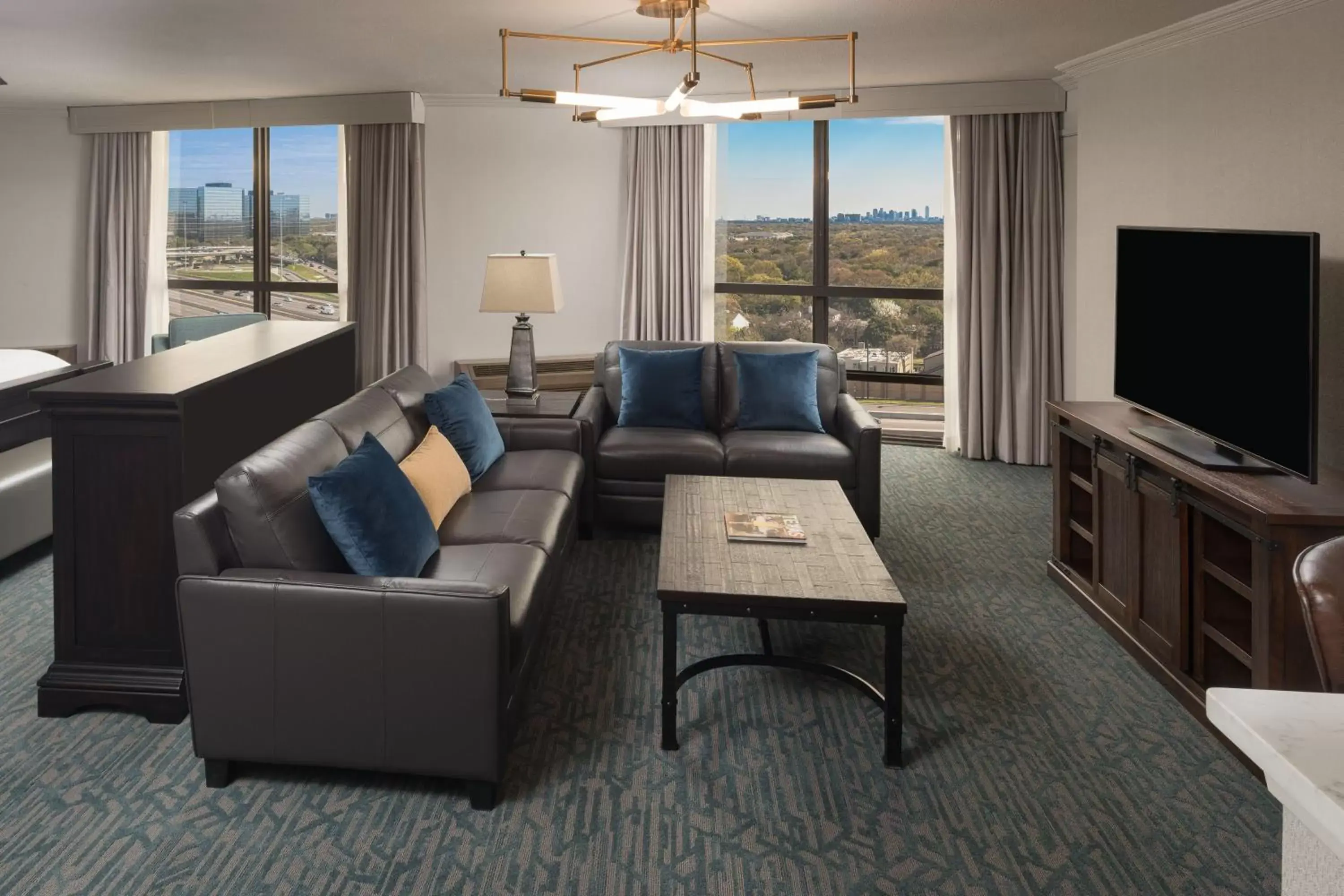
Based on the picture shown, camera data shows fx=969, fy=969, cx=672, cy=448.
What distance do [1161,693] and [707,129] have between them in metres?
4.96

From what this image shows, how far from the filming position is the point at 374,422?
3.58 metres

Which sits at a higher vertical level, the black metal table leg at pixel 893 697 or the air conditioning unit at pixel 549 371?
the air conditioning unit at pixel 549 371

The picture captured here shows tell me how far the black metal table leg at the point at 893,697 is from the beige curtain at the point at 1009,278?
401 cm

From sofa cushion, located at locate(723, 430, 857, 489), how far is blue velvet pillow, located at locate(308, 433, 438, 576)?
2067 mm

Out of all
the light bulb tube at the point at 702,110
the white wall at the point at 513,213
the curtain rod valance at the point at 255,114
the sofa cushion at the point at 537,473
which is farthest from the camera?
the white wall at the point at 513,213

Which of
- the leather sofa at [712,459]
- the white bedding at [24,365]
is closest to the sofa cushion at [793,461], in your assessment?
the leather sofa at [712,459]

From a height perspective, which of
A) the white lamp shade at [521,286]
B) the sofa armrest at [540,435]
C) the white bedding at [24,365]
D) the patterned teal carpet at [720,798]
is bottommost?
the patterned teal carpet at [720,798]

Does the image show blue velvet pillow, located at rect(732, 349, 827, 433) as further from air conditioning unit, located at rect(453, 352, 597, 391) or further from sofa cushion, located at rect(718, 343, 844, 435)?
air conditioning unit, located at rect(453, 352, 597, 391)

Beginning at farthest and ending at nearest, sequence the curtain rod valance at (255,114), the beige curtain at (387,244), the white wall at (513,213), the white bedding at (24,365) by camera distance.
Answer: the white wall at (513,213) < the beige curtain at (387,244) < the curtain rod valance at (255,114) < the white bedding at (24,365)

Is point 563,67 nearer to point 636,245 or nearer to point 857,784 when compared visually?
point 636,245

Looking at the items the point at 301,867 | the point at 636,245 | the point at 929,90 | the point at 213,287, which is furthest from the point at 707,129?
the point at 301,867

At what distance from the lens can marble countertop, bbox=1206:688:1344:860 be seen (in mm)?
740

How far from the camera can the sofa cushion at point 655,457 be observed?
464cm

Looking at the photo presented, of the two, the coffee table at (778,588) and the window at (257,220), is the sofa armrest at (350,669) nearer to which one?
the coffee table at (778,588)
